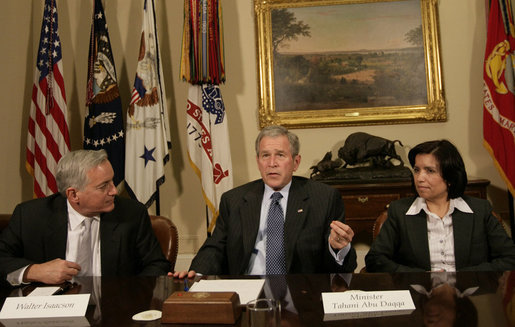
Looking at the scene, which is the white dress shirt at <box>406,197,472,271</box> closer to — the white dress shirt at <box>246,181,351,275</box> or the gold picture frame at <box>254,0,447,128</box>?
the white dress shirt at <box>246,181,351,275</box>

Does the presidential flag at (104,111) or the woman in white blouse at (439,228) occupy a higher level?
the presidential flag at (104,111)

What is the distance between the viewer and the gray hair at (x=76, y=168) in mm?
2277

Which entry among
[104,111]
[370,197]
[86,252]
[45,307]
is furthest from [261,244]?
[104,111]

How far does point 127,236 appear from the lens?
2340 millimetres

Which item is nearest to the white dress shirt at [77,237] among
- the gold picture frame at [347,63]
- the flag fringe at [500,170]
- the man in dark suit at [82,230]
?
the man in dark suit at [82,230]

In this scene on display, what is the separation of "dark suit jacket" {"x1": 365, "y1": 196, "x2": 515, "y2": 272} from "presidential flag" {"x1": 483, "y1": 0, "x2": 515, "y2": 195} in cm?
231

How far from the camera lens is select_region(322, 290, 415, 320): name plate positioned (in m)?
1.39

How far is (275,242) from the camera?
7.71ft

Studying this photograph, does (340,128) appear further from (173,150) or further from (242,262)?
(242,262)

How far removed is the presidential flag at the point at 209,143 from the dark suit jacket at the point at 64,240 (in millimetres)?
2167

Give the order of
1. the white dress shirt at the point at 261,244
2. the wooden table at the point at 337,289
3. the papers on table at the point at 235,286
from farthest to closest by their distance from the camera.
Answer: the white dress shirt at the point at 261,244 → the papers on table at the point at 235,286 → the wooden table at the point at 337,289

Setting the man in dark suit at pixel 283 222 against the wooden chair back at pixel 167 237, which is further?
the wooden chair back at pixel 167 237

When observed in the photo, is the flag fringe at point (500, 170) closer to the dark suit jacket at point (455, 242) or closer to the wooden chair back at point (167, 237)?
the dark suit jacket at point (455, 242)

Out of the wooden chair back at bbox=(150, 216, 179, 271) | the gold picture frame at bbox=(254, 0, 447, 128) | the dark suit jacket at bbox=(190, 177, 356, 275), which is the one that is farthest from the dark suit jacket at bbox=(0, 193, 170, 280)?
the gold picture frame at bbox=(254, 0, 447, 128)
